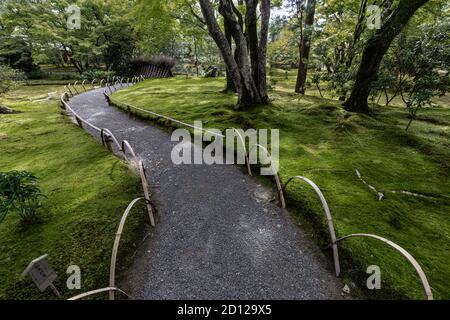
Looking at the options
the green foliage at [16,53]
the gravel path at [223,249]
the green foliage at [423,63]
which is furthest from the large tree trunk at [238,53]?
the green foliage at [16,53]

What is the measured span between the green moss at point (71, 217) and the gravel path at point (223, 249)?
18.3 inches

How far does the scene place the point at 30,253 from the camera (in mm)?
3012

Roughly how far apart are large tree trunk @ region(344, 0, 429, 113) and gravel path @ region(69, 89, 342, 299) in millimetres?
5252

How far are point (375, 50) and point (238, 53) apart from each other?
167 inches

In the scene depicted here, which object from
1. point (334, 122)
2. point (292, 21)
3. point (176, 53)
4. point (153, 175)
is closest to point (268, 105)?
point (334, 122)

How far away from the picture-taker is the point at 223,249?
324cm

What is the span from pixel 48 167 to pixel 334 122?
8.13 metres

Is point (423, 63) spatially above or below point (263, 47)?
below

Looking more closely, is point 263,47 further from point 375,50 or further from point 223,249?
point 223,249

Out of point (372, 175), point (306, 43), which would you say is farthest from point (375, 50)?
point (306, 43)

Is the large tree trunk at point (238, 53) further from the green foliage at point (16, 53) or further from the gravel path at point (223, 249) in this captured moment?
the green foliage at point (16, 53)

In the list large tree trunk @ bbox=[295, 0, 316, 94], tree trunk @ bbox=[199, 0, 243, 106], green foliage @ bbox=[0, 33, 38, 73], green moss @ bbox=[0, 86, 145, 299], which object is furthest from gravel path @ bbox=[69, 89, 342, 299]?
green foliage @ bbox=[0, 33, 38, 73]
